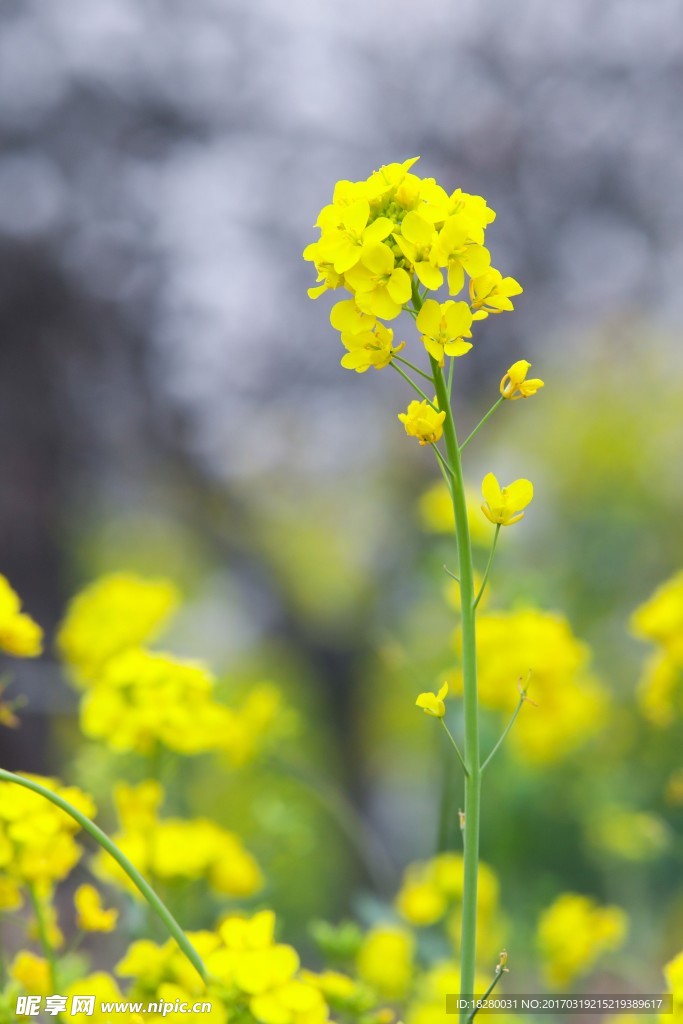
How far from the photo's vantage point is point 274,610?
3.36 m

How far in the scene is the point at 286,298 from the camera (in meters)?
3.49

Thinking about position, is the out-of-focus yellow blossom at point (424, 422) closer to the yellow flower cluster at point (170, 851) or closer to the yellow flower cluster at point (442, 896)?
the yellow flower cluster at point (170, 851)

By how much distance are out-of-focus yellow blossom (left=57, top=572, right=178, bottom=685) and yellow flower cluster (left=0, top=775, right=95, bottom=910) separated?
0.40m

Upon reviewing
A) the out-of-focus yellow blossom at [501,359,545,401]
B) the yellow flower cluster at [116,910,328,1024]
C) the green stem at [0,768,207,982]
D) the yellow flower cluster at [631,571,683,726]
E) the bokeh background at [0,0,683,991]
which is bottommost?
the yellow flower cluster at [116,910,328,1024]

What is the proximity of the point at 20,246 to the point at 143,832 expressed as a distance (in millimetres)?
2970

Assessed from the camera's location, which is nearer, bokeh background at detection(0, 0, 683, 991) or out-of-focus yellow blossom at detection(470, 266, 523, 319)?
out-of-focus yellow blossom at detection(470, 266, 523, 319)

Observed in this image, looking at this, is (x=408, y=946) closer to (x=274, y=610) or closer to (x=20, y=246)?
(x=274, y=610)

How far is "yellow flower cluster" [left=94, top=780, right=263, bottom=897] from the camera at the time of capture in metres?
0.79

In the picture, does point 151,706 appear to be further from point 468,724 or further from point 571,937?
point 571,937

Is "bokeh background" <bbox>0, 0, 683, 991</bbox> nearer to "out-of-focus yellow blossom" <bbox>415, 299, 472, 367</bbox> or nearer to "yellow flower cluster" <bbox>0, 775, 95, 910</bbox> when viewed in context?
"yellow flower cluster" <bbox>0, 775, 95, 910</bbox>

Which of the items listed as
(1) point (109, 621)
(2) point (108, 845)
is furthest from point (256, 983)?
(1) point (109, 621)

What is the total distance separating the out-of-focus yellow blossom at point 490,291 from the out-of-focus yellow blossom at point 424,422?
7cm

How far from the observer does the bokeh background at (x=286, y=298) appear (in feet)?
10.6

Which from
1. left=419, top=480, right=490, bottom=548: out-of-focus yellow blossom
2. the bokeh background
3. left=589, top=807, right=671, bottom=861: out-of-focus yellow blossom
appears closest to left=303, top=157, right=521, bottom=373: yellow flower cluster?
left=419, top=480, right=490, bottom=548: out-of-focus yellow blossom
